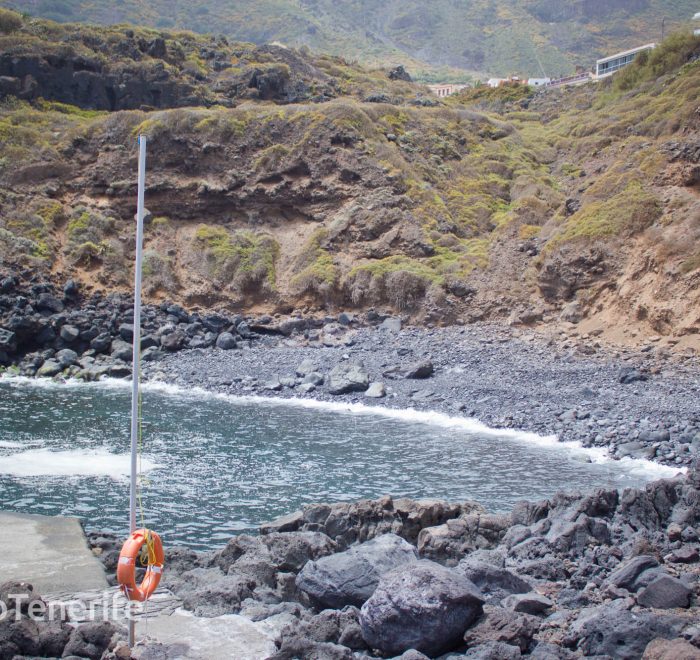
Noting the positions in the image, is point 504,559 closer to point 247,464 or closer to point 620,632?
point 620,632

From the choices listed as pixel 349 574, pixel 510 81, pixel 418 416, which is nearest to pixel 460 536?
pixel 349 574

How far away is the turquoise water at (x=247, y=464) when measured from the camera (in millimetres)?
15836

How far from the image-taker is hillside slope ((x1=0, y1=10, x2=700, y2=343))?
33.7 meters

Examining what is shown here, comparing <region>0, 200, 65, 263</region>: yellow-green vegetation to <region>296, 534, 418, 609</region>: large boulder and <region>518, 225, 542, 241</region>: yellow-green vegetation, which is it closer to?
<region>518, 225, 542, 241</region>: yellow-green vegetation

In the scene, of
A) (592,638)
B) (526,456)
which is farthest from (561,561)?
(526,456)

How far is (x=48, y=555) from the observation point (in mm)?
11305

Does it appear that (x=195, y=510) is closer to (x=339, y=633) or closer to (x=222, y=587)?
(x=222, y=587)

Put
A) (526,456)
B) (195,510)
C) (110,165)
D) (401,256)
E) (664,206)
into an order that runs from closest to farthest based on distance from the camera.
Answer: (195,510) → (526,456) → (664,206) → (401,256) → (110,165)

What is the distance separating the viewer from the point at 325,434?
74.1ft

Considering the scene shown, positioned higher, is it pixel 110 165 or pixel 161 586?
pixel 110 165

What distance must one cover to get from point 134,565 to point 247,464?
1082 cm

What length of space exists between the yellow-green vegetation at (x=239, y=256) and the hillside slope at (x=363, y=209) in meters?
0.09

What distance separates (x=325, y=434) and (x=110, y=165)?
97.8 feet

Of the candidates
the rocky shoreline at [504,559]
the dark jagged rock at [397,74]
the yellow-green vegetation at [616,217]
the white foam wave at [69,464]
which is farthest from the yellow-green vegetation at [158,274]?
the dark jagged rock at [397,74]
